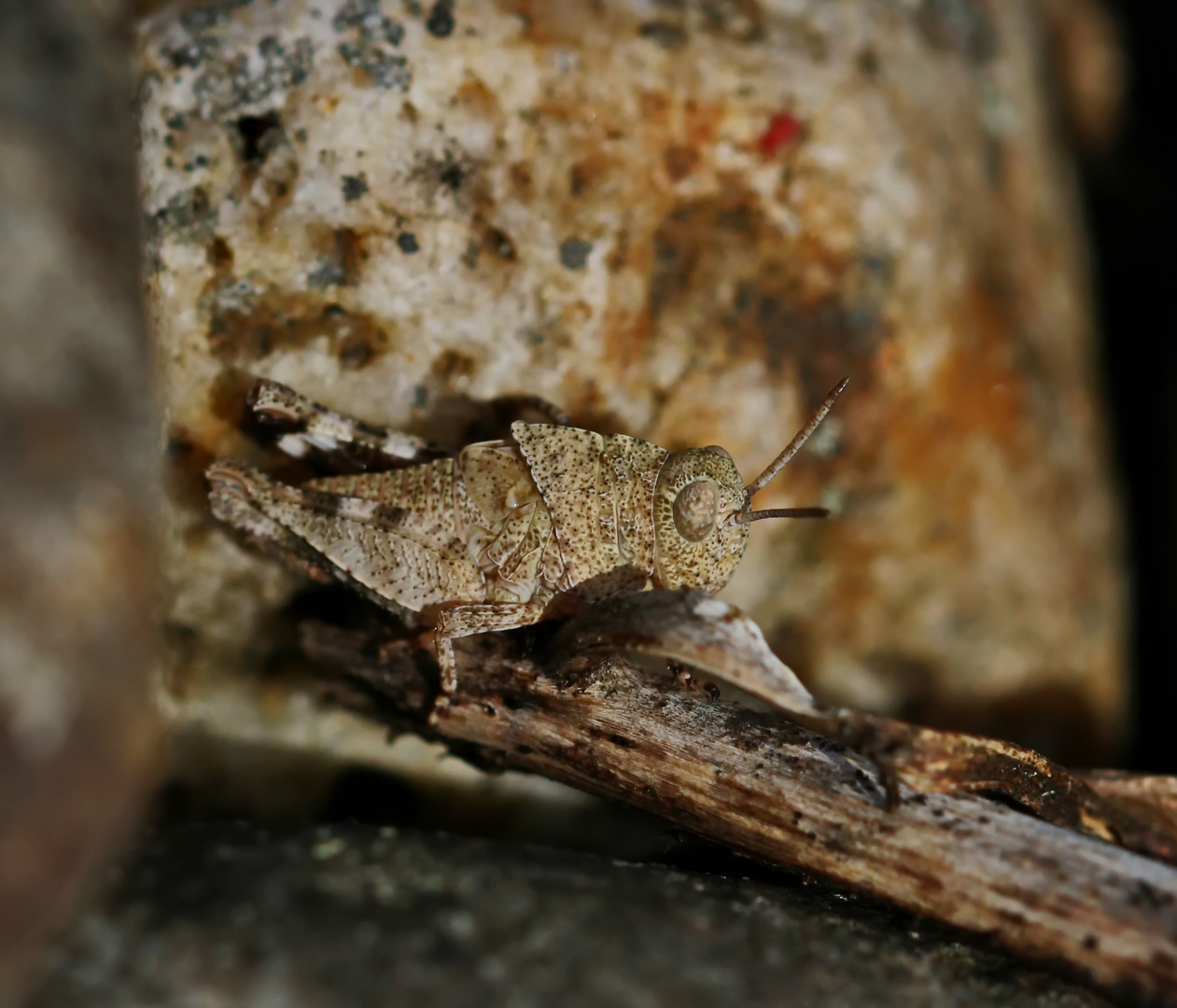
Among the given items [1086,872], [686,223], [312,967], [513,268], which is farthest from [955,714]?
[312,967]

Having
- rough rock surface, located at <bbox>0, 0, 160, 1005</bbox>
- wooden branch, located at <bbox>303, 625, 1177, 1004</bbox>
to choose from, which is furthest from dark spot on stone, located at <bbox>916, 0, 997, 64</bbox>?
rough rock surface, located at <bbox>0, 0, 160, 1005</bbox>

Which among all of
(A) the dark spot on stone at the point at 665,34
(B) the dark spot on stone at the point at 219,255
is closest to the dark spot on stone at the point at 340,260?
(B) the dark spot on stone at the point at 219,255

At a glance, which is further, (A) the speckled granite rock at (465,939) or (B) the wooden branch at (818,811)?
(B) the wooden branch at (818,811)

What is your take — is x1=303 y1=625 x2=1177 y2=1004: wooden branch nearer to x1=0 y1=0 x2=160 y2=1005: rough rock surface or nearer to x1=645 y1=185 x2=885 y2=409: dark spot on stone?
x1=0 y1=0 x2=160 y2=1005: rough rock surface

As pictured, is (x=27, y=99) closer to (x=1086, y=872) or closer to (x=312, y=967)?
(x=312, y=967)

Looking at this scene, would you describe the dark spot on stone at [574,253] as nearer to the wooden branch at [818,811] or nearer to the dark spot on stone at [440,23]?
the dark spot on stone at [440,23]

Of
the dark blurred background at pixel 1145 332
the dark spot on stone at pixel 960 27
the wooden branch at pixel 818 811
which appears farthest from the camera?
the dark blurred background at pixel 1145 332

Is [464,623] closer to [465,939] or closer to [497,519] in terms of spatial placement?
[497,519]
